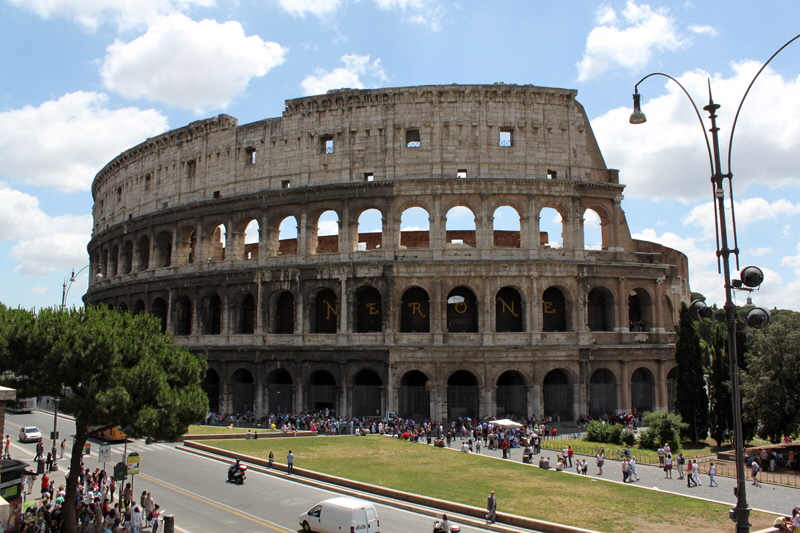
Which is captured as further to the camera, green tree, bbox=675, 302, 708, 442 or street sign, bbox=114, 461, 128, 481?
green tree, bbox=675, 302, 708, 442

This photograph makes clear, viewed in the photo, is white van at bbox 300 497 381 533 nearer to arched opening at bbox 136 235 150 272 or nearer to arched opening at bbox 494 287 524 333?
arched opening at bbox 494 287 524 333

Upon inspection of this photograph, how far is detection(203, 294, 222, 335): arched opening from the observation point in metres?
42.1

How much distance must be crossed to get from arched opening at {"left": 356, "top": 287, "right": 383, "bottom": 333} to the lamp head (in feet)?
79.6

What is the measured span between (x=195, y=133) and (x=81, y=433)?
30.5 m

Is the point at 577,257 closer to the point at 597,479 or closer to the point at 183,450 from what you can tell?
the point at 597,479

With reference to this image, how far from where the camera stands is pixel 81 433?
57.2 ft

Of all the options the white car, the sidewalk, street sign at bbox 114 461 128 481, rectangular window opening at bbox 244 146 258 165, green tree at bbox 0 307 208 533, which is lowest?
the sidewalk

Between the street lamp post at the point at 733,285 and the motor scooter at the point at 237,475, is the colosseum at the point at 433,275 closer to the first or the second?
the motor scooter at the point at 237,475

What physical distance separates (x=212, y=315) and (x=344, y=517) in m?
30.3

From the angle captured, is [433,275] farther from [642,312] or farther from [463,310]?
[642,312]

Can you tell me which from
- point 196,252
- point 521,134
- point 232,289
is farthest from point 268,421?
point 521,134

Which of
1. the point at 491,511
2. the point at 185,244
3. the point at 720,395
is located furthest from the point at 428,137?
the point at 491,511

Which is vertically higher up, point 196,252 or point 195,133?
point 195,133

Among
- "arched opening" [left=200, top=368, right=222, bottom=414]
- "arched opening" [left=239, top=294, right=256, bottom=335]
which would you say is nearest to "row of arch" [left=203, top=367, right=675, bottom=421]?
"arched opening" [left=200, top=368, right=222, bottom=414]
